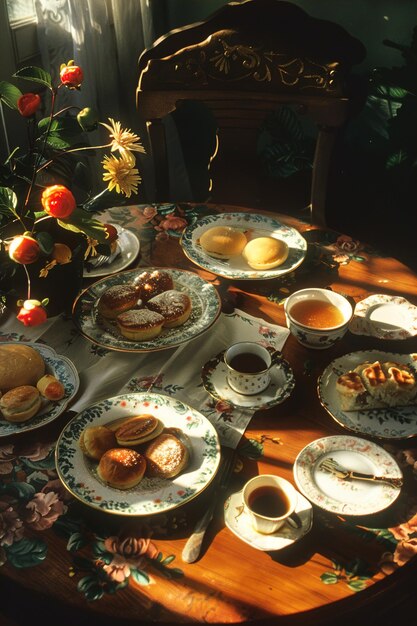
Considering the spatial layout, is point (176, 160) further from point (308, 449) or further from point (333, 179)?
point (308, 449)

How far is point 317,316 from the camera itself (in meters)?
1.33

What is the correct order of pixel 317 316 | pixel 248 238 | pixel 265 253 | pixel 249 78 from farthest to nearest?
pixel 249 78, pixel 248 238, pixel 265 253, pixel 317 316

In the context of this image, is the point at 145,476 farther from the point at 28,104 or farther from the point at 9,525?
the point at 28,104

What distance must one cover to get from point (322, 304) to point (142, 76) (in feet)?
2.93

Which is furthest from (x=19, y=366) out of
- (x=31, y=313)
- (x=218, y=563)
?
(x=218, y=563)

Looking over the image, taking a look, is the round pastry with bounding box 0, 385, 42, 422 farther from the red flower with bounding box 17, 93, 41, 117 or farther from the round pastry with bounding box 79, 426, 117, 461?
the red flower with bounding box 17, 93, 41, 117

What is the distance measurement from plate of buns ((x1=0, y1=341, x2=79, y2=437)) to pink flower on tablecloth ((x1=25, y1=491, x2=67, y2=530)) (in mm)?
137

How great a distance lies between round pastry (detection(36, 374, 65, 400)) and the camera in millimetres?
1141

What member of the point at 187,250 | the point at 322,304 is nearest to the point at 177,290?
the point at 187,250

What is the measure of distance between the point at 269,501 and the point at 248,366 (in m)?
0.28

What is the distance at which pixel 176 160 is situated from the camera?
304cm

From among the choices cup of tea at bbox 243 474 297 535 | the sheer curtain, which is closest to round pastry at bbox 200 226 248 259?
cup of tea at bbox 243 474 297 535

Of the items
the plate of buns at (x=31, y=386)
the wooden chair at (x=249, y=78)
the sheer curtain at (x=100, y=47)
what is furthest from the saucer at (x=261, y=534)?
the sheer curtain at (x=100, y=47)

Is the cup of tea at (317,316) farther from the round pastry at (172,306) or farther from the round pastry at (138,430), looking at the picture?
the round pastry at (138,430)
